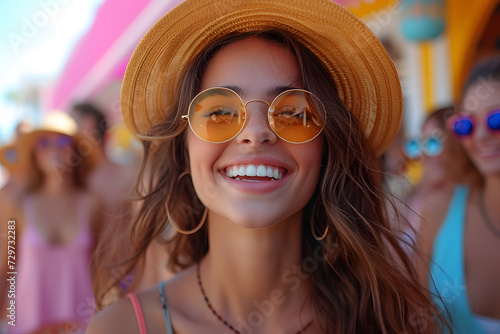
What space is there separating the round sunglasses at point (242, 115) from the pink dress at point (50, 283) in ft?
8.45

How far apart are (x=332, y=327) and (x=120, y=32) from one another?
7.58m

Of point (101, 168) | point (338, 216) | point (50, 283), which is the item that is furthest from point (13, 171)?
point (338, 216)

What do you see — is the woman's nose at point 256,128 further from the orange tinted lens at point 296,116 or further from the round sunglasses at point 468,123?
the round sunglasses at point 468,123

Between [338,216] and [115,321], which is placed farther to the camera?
[338,216]

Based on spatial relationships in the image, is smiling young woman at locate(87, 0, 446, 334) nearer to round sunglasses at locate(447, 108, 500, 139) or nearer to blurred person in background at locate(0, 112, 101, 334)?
round sunglasses at locate(447, 108, 500, 139)

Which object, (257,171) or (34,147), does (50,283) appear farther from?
(257,171)

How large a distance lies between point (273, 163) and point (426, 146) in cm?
245

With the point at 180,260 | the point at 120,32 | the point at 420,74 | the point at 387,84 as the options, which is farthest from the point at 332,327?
the point at 120,32

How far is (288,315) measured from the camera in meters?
1.70

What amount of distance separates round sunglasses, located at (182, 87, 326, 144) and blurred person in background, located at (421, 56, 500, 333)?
3.78ft

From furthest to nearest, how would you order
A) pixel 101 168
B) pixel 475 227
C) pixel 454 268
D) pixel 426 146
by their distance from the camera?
pixel 101 168 → pixel 426 146 → pixel 475 227 → pixel 454 268

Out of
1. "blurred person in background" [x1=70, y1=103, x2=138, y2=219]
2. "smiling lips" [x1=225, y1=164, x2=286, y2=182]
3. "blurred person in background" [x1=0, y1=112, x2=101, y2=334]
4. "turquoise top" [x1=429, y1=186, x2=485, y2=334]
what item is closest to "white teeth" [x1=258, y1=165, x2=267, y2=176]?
"smiling lips" [x1=225, y1=164, x2=286, y2=182]

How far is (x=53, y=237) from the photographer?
3684mm

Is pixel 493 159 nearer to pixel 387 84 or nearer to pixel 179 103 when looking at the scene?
pixel 387 84
